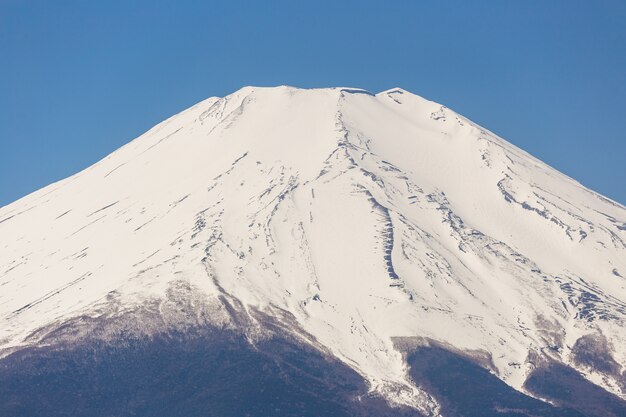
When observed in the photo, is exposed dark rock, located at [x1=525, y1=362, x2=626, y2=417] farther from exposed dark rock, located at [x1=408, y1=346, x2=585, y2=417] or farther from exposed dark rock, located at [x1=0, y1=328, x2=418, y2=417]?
exposed dark rock, located at [x1=0, y1=328, x2=418, y2=417]

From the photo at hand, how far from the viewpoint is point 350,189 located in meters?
188

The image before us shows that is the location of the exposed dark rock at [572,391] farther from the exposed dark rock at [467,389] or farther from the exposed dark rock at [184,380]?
the exposed dark rock at [184,380]

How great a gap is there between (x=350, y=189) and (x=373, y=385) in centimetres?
5492

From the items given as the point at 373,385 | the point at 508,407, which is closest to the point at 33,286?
the point at 373,385

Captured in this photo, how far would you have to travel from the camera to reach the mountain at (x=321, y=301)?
452ft

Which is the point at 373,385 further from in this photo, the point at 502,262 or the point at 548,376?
the point at 502,262

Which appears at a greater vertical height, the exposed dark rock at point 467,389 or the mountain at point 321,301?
the mountain at point 321,301

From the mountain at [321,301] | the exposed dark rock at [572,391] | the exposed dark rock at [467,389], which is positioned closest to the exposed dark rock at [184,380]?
the mountain at [321,301]

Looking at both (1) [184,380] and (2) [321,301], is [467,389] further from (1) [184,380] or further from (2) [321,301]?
(1) [184,380]

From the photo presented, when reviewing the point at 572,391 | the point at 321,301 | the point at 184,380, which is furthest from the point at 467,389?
the point at 184,380

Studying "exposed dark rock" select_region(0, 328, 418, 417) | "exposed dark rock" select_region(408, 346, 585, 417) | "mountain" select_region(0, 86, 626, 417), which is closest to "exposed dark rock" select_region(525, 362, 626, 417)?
"mountain" select_region(0, 86, 626, 417)

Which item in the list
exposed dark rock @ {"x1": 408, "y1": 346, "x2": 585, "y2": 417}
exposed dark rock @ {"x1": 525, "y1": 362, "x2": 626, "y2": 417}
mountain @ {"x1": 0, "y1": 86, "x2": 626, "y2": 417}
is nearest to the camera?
exposed dark rock @ {"x1": 408, "y1": 346, "x2": 585, "y2": 417}

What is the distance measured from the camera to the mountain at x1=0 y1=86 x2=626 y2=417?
452 feet

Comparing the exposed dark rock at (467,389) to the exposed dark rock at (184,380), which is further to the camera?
the exposed dark rock at (467,389)
